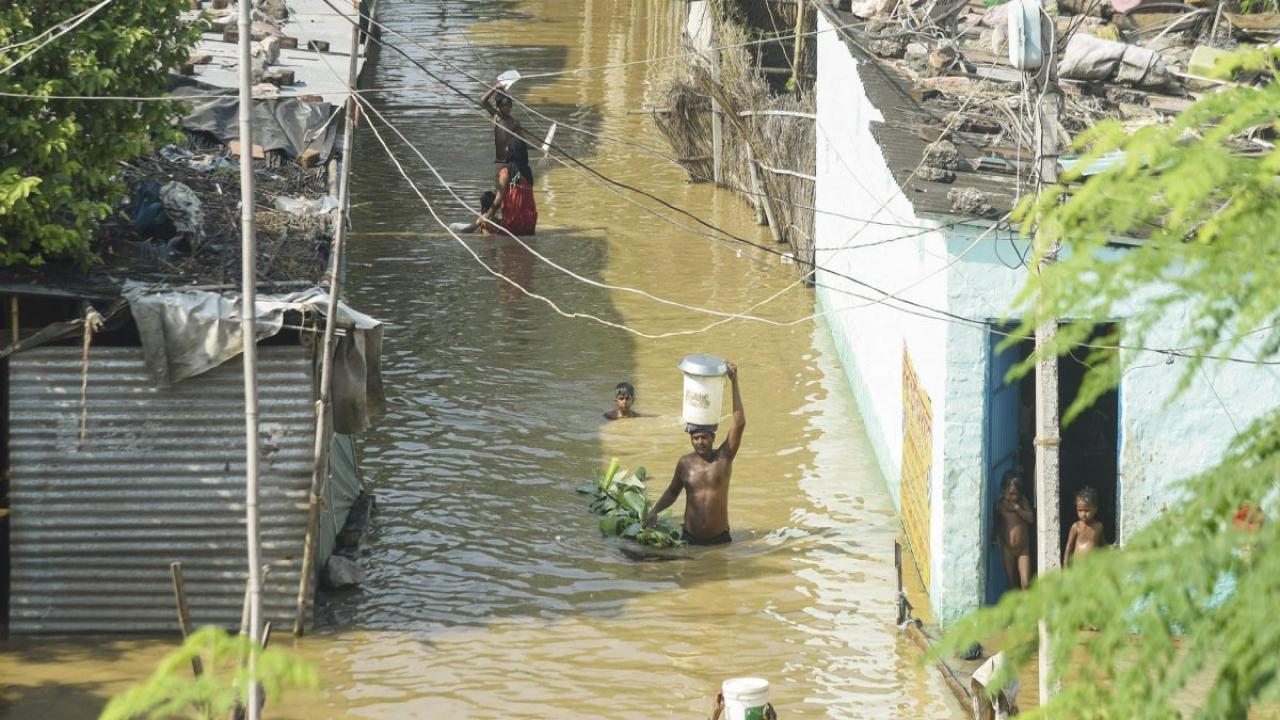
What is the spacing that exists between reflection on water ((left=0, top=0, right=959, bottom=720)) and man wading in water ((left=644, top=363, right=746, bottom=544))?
19 centimetres

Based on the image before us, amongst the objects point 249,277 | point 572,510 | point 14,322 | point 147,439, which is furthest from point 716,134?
point 249,277

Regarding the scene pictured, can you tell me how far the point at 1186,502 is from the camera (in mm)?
3703

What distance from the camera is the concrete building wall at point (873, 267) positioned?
30.8 feet

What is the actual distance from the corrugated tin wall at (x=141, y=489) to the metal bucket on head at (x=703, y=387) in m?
2.33

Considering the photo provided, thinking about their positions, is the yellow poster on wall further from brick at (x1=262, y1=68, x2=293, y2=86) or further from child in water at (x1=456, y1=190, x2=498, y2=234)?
brick at (x1=262, y1=68, x2=293, y2=86)

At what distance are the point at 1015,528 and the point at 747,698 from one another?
276 cm

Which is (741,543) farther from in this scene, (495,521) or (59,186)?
(59,186)

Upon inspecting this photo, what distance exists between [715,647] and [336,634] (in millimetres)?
2159

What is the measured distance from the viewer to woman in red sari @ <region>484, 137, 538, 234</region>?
17109mm

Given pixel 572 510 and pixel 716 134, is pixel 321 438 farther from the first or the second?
pixel 716 134

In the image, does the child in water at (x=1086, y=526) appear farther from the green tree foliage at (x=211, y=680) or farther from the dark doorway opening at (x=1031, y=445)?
the green tree foliage at (x=211, y=680)

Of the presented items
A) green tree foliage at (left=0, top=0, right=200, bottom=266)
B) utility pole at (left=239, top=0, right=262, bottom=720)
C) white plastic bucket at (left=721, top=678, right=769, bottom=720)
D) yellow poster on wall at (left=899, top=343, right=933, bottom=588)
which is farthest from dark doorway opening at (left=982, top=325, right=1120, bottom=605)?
green tree foliage at (left=0, top=0, right=200, bottom=266)

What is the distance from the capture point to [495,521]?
427 inches

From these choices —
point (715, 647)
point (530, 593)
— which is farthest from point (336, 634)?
point (715, 647)
